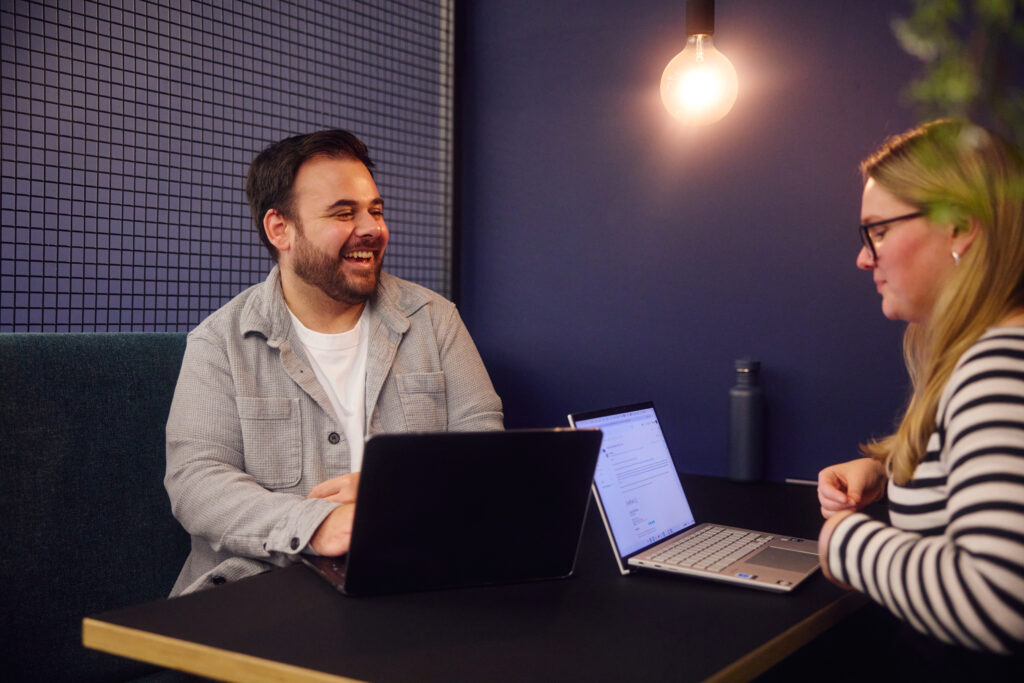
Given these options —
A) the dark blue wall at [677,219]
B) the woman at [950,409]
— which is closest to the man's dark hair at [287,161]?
the dark blue wall at [677,219]

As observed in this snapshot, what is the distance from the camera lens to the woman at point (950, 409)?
0.84m

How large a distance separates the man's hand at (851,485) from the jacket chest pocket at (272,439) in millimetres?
975

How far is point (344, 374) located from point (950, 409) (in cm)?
123

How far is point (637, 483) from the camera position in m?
1.36

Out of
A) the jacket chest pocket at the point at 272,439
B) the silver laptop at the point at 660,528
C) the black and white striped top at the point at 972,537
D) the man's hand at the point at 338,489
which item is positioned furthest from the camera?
the jacket chest pocket at the point at 272,439

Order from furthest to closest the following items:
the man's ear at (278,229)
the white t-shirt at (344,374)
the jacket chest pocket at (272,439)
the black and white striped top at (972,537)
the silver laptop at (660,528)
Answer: the man's ear at (278,229), the white t-shirt at (344,374), the jacket chest pocket at (272,439), the silver laptop at (660,528), the black and white striped top at (972,537)

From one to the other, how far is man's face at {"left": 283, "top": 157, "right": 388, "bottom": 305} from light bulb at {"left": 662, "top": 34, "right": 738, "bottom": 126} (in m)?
0.76

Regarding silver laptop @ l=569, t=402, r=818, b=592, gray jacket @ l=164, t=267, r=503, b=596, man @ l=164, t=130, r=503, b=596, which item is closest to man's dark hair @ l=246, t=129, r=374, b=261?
man @ l=164, t=130, r=503, b=596

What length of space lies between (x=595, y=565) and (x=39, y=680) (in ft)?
3.40

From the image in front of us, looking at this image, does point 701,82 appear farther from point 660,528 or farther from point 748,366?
point 660,528

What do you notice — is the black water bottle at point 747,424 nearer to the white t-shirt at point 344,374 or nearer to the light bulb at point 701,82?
the light bulb at point 701,82

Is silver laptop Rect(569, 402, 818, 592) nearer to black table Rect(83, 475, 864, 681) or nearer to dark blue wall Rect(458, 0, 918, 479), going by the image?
black table Rect(83, 475, 864, 681)

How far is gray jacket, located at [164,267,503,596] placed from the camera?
1438mm

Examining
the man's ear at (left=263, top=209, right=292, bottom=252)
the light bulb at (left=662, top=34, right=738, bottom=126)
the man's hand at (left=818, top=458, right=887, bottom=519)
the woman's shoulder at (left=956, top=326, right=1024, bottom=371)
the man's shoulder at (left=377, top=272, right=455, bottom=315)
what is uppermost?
the light bulb at (left=662, top=34, right=738, bottom=126)
